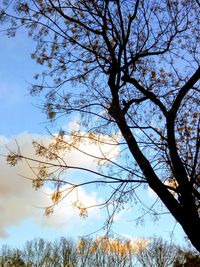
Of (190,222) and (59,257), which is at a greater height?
(59,257)

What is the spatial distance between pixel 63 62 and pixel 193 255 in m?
8.07

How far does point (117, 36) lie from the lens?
8.27 meters

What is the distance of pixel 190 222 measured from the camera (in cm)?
691

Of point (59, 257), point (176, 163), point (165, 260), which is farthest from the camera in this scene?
point (59, 257)

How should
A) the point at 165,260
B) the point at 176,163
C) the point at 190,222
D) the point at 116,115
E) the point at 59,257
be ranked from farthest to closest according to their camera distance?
the point at 59,257
the point at 165,260
the point at 116,115
the point at 176,163
the point at 190,222

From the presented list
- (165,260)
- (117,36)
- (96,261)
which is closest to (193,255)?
(117,36)

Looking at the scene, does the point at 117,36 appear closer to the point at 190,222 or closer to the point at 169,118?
the point at 169,118

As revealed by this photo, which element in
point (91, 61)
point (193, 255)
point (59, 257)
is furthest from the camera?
point (59, 257)

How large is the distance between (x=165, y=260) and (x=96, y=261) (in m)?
10.8

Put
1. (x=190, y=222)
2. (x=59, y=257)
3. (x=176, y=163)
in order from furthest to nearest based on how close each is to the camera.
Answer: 1. (x=59, y=257)
2. (x=176, y=163)
3. (x=190, y=222)

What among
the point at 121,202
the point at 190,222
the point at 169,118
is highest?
the point at 169,118

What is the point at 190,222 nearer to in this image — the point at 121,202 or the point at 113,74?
the point at 121,202

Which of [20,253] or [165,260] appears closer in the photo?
[165,260]

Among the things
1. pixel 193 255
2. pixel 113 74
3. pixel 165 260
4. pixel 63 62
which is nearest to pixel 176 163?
pixel 113 74
